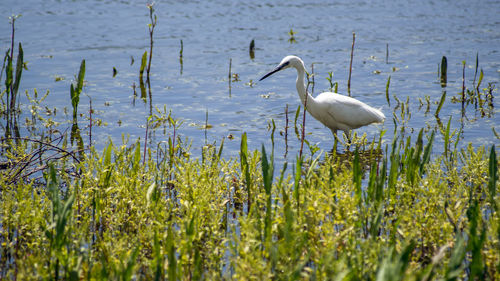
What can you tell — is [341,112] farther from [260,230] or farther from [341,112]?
[260,230]

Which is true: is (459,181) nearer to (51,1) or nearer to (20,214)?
(20,214)

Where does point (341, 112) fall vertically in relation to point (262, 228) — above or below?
above

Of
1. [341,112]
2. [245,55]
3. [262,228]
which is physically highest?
[245,55]

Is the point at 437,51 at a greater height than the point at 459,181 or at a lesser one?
greater

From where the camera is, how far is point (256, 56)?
11.7m

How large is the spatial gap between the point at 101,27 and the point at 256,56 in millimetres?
4541

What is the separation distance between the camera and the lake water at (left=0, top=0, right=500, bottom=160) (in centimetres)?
793

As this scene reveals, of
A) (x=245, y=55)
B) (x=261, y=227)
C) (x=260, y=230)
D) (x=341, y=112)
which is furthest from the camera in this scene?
(x=245, y=55)

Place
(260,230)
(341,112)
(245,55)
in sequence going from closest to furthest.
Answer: (260,230) → (341,112) → (245,55)

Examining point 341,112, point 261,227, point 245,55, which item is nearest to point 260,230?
point 261,227

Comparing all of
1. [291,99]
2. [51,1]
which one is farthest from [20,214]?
[51,1]

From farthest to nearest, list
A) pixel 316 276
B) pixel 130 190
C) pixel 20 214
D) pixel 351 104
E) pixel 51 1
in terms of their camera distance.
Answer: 1. pixel 51 1
2. pixel 351 104
3. pixel 130 190
4. pixel 20 214
5. pixel 316 276

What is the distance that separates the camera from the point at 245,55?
1184 centimetres

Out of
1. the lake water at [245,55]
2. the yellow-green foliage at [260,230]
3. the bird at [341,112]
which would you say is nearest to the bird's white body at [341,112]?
the bird at [341,112]
